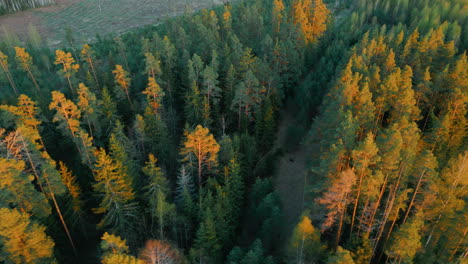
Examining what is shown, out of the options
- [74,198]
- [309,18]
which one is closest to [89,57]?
[74,198]

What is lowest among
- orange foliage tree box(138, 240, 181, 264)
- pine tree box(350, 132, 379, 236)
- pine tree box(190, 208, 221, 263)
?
pine tree box(190, 208, 221, 263)

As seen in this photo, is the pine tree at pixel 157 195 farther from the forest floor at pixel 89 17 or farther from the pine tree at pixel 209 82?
the forest floor at pixel 89 17

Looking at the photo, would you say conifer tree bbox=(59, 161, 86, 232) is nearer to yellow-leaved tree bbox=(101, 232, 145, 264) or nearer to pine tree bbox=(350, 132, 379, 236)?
yellow-leaved tree bbox=(101, 232, 145, 264)

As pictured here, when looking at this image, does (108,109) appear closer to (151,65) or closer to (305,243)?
(151,65)

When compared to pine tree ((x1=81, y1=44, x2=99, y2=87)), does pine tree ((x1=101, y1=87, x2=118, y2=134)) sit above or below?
below

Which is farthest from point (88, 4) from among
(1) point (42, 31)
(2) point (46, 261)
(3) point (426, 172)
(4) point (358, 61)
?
(3) point (426, 172)

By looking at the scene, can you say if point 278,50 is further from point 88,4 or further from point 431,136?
point 88,4

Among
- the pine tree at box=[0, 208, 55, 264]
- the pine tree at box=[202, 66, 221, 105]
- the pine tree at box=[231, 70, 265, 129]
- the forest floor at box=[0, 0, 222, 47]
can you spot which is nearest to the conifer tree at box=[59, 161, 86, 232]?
the pine tree at box=[0, 208, 55, 264]
